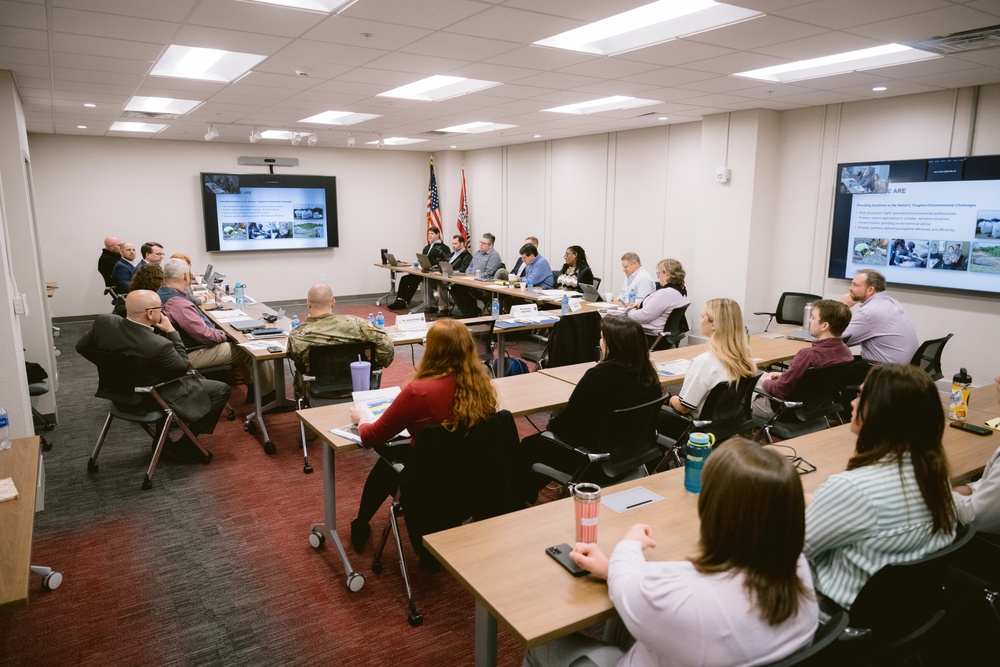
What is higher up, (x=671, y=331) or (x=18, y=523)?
(x=18, y=523)

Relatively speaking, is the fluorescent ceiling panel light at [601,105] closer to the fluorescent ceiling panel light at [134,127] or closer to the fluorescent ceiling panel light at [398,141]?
the fluorescent ceiling panel light at [398,141]

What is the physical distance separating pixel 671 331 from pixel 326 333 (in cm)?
362

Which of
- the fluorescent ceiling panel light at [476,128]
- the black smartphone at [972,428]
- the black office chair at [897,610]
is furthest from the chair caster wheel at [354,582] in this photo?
the fluorescent ceiling panel light at [476,128]

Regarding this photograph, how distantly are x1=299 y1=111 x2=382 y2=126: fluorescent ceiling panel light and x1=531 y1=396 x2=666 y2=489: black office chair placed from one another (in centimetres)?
594

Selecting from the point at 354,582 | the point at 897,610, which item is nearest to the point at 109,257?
the point at 354,582

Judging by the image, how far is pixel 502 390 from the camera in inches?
155

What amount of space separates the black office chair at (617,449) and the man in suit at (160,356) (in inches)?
105

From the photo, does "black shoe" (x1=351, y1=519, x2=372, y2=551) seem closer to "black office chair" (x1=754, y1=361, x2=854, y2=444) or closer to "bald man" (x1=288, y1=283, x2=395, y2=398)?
"bald man" (x1=288, y1=283, x2=395, y2=398)

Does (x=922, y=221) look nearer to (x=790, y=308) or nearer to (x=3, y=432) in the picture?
(x=790, y=308)

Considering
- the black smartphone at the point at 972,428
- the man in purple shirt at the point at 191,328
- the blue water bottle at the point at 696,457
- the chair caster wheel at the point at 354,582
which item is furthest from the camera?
the man in purple shirt at the point at 191,328

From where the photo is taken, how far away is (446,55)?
14.9 ft

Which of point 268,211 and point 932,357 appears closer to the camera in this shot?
point 932,357

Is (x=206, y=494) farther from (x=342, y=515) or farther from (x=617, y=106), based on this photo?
(x=617, y=106)

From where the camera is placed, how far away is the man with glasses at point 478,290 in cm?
967
